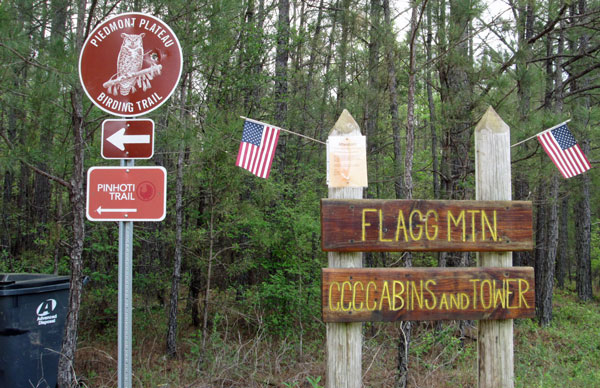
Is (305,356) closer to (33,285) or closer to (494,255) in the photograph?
(33,285)

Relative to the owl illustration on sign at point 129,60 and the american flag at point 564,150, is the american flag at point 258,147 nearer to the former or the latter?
the owl illustration on sign at point 129,60

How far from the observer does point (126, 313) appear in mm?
2801

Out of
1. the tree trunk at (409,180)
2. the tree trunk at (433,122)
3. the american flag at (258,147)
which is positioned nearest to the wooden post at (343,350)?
the american flag at (258,147)

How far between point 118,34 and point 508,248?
10.5 feet

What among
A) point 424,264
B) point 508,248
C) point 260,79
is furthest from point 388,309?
point 424,264

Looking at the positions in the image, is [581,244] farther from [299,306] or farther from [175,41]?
[175,41]

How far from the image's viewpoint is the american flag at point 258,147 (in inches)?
151

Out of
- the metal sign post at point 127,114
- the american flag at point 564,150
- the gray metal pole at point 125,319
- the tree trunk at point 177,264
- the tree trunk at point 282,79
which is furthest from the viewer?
the tree trunk at point 282,79

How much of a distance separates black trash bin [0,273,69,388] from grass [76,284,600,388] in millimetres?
554

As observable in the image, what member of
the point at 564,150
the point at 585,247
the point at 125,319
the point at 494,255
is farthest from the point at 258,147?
the point at 585,247

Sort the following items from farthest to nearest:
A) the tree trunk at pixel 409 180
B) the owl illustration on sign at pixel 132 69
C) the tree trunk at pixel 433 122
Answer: the tree trunk at pixel 433 122 < the tree trunk at pixel 409 180 < the owl illustration on sign at pixel 132 69

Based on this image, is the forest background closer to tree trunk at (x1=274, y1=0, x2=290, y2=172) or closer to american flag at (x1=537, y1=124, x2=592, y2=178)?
tree trunk at (x1=274, y1=0, x2=290, y2=172)

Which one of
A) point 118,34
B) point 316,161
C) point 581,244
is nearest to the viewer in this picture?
point 118,34

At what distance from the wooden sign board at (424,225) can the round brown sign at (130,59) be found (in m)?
1.48
